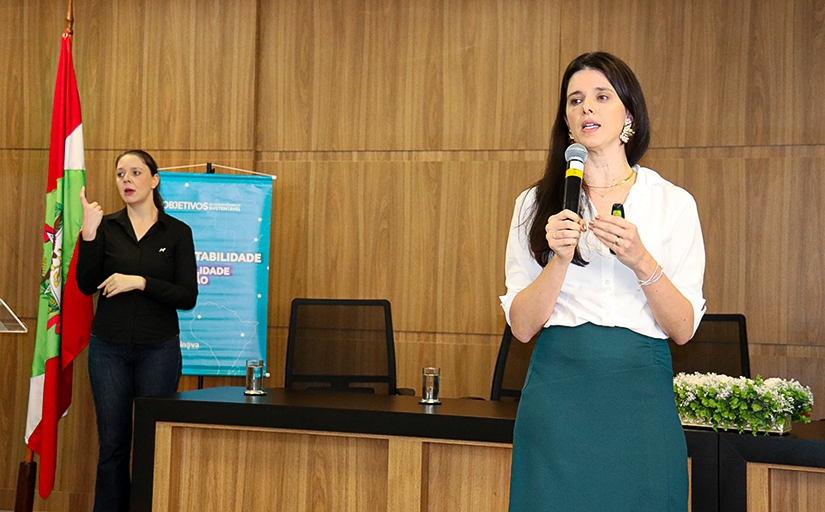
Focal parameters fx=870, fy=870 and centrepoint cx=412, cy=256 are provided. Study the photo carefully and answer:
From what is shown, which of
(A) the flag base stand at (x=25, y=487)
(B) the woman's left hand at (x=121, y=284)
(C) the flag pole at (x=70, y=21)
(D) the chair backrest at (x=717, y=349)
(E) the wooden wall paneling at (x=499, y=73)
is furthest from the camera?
(E) the wooden wall paneling at (x=499, y=73)

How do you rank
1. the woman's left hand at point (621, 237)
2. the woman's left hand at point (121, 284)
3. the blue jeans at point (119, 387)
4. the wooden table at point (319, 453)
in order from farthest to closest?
the blue jeans at point (119, 387) < the woman's left hand at point (121, 284) < the wooden table at point (319, 453) < the woman's left hand at point (621, 237)

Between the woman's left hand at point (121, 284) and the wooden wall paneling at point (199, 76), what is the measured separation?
4.61ft

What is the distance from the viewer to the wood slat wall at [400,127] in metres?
4.38

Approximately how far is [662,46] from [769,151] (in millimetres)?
759

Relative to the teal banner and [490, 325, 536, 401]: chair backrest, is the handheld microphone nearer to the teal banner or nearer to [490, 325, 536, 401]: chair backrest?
[490, 325, 536, 401]: chair backrest

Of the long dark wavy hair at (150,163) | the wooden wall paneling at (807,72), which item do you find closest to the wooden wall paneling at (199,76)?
the long dark wavy hair at (150,163)

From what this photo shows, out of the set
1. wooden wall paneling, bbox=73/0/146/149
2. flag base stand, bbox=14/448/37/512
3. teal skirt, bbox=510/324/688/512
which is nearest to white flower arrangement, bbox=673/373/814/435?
teal skirt, bbox=510/324/688/512

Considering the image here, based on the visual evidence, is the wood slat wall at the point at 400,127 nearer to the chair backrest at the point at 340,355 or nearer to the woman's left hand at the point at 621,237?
the chair backrest at the point at 340,355

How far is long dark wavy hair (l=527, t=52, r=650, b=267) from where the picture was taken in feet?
5.17

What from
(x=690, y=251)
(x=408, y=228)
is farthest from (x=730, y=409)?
(x=408, y=228)

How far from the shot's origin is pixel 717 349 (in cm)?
355

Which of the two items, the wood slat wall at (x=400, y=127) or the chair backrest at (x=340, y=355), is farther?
the wood slat wall at (x=400, y=127)

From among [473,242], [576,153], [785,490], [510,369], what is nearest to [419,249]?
[473,242]

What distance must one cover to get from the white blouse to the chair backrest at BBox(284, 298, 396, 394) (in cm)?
231
